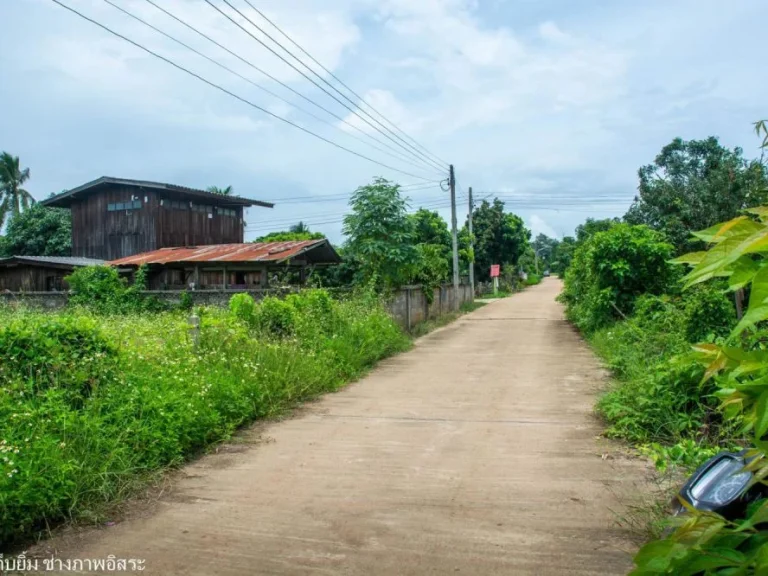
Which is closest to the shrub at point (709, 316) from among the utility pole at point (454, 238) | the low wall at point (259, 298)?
the low wall at point (259, 298)

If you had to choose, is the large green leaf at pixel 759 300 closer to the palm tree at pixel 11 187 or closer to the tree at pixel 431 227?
the tree at pixel 431 227

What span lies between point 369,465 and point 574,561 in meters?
2.24

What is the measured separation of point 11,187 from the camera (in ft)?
157

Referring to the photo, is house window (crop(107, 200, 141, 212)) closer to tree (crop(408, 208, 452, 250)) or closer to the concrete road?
tree (crop(408, 208, 452, 250))

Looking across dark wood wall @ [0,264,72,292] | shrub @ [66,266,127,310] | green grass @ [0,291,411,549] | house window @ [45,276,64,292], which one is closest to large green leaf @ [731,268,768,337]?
green grass @ [0,291,411,549]

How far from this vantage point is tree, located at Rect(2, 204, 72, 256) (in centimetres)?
3619

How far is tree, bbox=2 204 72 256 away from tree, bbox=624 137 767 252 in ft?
105

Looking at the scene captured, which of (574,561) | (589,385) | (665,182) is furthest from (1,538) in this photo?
(665,182)

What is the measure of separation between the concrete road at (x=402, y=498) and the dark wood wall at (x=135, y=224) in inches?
898

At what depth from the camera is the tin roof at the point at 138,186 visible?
27.8 m

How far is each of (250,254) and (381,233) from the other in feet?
23.8

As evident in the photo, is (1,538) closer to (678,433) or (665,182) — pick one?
(678,433)

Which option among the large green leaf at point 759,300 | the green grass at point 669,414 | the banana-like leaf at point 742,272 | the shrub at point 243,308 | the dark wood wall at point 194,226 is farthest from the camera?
the dark wood wall at point 194,226

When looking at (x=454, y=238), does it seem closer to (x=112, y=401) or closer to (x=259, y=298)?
(x=259, y=298)
